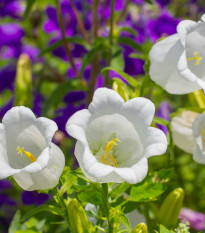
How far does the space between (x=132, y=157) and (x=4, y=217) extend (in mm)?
862

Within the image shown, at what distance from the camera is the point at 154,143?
764 millimetres

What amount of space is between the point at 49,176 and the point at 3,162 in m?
0.09

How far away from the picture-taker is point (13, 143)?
0.86 meters

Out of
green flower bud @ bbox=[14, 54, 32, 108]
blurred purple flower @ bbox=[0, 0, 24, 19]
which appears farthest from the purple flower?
green flower bud @ bbox=[14, 54, 32, 108]

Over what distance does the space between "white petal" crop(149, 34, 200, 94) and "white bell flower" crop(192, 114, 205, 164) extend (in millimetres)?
76

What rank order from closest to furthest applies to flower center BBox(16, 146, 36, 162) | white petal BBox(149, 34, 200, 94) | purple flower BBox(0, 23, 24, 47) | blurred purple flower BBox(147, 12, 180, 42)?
flower center BBox(16, 146, 36, 162) < white petal BBox(149, 34, 200, 94) < blurred purple flower BBox(147, 12, 180, 42) < purple flower BBox(0, 23, 24, 47)

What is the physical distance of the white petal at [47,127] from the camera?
29.9 inches

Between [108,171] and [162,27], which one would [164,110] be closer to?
[162,27]

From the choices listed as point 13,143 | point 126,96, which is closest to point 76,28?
point 126,96

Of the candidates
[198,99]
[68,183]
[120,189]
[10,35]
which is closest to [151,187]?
[120,189]

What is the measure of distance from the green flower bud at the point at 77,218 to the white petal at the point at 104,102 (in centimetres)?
17

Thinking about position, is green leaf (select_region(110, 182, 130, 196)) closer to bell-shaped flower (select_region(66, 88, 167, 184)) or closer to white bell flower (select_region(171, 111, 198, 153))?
bell-shaped flower (select_region(66, 88, 167, 184))

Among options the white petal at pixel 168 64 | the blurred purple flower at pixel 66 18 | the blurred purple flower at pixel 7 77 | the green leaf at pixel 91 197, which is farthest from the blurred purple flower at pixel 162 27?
the green leaf at pixel 91 197

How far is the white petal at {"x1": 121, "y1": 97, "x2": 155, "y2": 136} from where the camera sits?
2.62 ft
